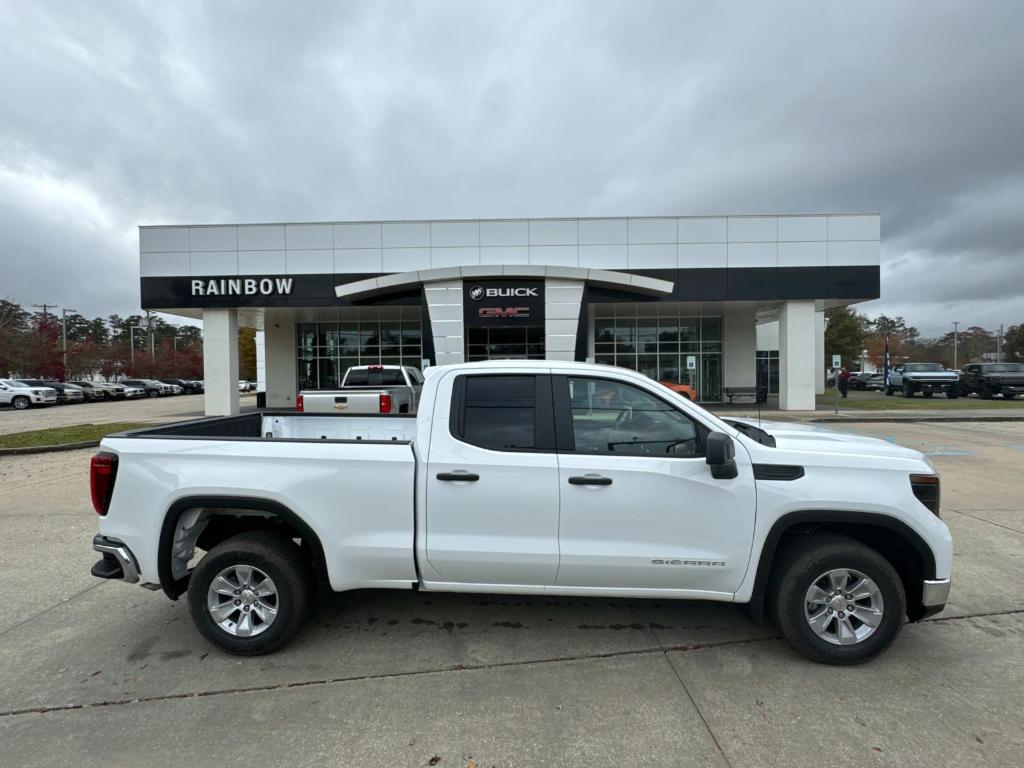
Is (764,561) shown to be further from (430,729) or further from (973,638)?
(430,729)

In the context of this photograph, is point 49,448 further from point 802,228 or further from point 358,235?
point 802,228

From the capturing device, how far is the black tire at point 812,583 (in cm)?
316

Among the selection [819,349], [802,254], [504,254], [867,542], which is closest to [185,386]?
[504,254]

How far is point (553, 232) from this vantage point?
67.6 feet

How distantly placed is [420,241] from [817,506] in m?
19.3

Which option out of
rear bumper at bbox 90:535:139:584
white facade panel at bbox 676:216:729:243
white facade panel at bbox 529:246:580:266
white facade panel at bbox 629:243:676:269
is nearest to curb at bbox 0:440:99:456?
rear bumper at bbox 90:535:139:584

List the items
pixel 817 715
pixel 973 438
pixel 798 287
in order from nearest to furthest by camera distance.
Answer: pixel 817 715 → pixel 973 438 → pixel 798 287

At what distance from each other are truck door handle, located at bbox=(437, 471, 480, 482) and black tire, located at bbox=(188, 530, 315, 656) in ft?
3.72

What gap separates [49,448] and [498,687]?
13.4 metres

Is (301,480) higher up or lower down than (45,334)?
lower down

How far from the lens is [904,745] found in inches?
100

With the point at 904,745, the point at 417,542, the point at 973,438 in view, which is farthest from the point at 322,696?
the point at 973,438

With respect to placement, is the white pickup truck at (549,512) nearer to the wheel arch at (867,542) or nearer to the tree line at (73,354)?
the wheel arch at (867,542)

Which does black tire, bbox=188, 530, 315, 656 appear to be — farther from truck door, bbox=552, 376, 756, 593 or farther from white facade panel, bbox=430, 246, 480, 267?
white facade panel, bbox=430, 246, 480, 267
